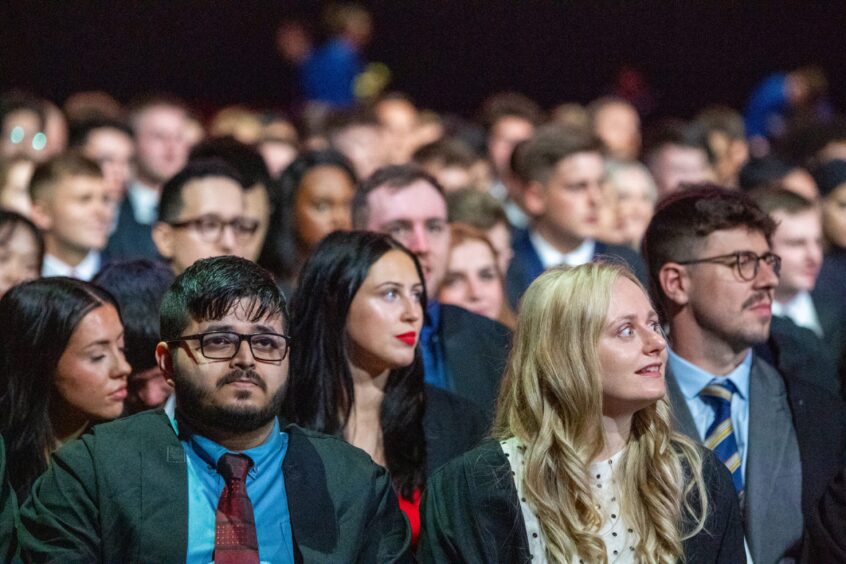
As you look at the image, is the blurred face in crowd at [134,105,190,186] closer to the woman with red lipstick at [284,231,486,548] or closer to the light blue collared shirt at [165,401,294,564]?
the woman with red lipstick at [284,231,486,548]

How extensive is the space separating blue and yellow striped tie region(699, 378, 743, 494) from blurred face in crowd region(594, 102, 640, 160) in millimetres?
6436

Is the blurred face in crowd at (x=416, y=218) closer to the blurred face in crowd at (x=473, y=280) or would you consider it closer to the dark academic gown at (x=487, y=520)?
the blurred face in crowd at (x=473, y=280)

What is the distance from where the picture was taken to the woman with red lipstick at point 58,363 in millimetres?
4289

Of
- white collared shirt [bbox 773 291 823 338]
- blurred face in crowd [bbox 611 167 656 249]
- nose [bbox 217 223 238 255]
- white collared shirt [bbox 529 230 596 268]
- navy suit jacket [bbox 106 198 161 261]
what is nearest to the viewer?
nose [bbox 217 223 238 255]

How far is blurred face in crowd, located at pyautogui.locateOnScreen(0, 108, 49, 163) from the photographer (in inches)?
333

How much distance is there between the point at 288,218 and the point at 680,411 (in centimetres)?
289

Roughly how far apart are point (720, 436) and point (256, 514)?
1.84 metres

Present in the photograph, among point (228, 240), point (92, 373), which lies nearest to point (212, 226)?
point (228, 240)

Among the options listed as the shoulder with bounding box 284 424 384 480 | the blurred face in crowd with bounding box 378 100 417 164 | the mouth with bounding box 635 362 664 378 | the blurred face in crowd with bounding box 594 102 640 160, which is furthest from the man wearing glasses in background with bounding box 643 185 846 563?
the blurred face in crowd with bounding box 594 102 640 160

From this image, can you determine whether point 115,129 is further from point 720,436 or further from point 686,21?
point 686,21

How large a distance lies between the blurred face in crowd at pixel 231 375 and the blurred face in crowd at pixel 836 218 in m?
5.03

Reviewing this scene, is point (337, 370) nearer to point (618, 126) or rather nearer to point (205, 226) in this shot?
point (205, 226)

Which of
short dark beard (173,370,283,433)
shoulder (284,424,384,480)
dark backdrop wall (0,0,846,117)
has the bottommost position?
shoulder (284,424,384,480)

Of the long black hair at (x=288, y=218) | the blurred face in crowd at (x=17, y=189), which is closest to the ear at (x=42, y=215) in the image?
the blurred face in crowd at (x=17, y=189)
